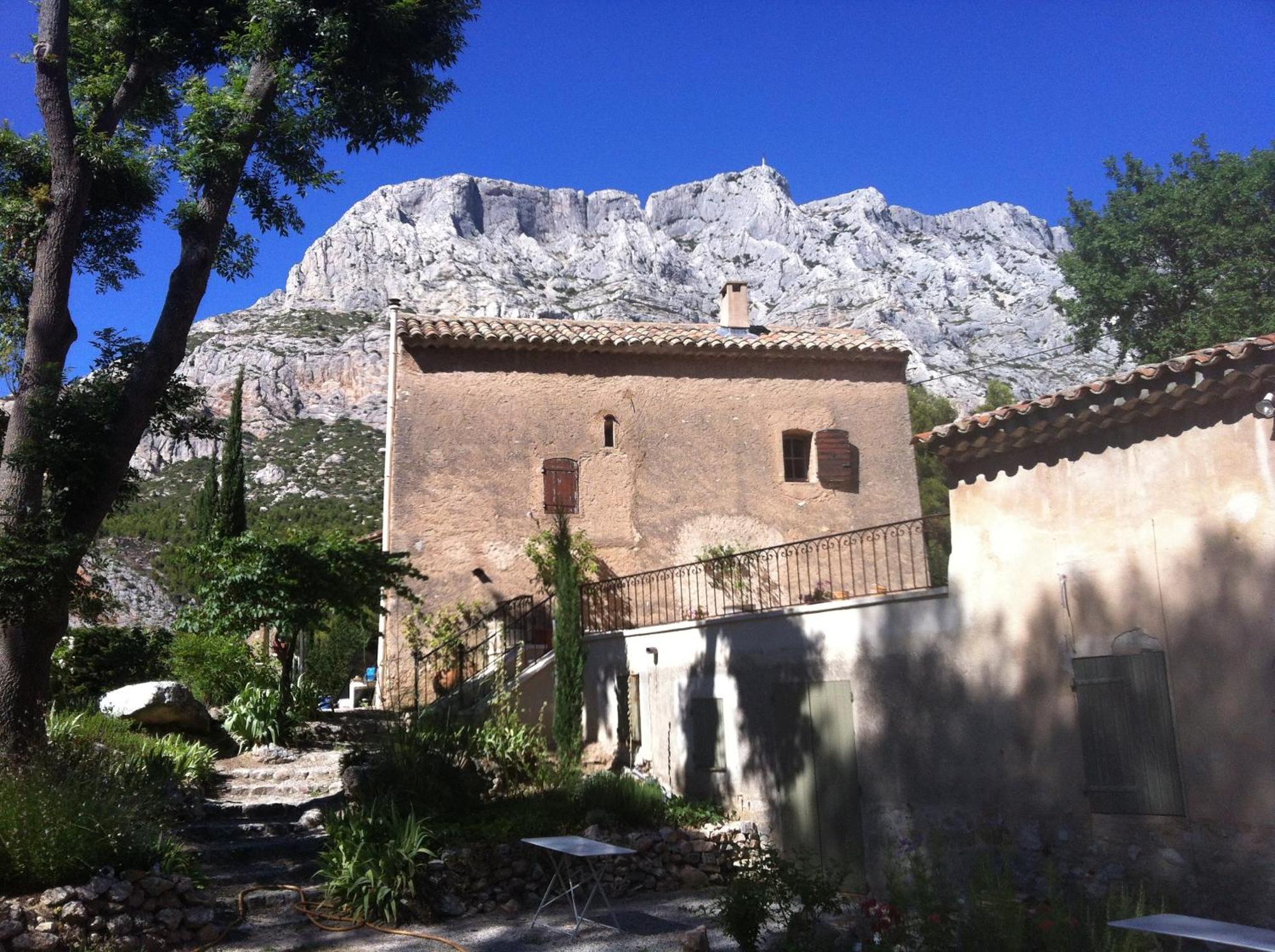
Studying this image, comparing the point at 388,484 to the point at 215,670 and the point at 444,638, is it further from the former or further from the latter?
the point at 215,670

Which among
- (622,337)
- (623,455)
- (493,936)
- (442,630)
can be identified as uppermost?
(622,337)

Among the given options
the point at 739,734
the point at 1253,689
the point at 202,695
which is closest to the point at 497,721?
the point at 739,734

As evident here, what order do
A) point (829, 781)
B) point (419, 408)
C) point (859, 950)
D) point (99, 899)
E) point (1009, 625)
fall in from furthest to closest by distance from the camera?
point (419, 408), point (829, 781), point (1009, 625), point (99, 899), point (859, 950)

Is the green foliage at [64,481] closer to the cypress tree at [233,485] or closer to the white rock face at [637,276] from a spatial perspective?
the cypress tree at [233,485]

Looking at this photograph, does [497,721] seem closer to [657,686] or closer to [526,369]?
[657,686]

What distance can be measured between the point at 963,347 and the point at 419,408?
1766 inches

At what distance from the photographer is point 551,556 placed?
1695 cm

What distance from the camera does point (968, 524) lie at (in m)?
8.55

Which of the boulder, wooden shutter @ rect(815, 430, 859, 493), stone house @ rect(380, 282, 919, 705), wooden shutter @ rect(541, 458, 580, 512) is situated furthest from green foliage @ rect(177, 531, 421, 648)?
wooden shutter @ rect(815, 430, 859, 493)

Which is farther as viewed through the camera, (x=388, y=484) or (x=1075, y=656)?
(x=388, y=484)

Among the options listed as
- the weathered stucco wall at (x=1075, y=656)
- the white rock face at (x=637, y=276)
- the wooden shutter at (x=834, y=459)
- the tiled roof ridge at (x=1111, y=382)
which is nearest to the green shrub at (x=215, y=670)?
the weathered stucco wall at (x=1075, y=656)

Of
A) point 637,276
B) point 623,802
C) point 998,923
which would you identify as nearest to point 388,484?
point 623,802

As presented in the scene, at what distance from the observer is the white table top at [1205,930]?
14.9ft

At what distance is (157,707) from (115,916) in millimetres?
5821
